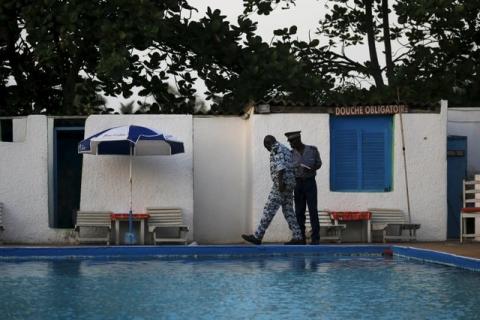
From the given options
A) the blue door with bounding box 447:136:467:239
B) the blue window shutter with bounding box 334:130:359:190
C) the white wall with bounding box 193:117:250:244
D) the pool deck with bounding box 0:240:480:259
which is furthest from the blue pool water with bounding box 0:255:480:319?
the blue door with bounding box 447:136:467:239

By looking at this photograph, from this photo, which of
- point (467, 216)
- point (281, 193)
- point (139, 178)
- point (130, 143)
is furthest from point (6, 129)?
point (467, 216)

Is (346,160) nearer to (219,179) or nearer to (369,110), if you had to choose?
(369,110)

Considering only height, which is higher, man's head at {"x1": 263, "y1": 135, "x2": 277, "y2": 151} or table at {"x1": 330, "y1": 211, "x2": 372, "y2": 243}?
man's head at {"x1": 263, "y1": 135, "x2": 277, "y2": 151}

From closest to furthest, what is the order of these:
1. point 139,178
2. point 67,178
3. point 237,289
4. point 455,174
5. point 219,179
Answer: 1. point 237,289
2. point 139,178
3. point 219,179
4. point 455,174
5. point 67,178

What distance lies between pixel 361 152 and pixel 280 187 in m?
3.28

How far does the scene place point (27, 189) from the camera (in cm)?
1786

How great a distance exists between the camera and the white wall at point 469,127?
19547mm

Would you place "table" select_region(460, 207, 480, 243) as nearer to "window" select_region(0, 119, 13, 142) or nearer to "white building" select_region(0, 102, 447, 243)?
"white building" select_region(0, 102, 447, 243)

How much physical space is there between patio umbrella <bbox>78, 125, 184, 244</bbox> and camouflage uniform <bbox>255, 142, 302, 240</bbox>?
2.10 metres

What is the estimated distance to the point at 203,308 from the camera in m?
9.41

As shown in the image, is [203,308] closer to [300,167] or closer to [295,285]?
[295,285]

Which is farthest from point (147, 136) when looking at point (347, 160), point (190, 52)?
point (190, 52)

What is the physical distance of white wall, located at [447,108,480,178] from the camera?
19.5 meters

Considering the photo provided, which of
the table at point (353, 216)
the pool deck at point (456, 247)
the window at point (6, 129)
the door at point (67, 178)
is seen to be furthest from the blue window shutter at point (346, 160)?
the window at point (6, 129)
